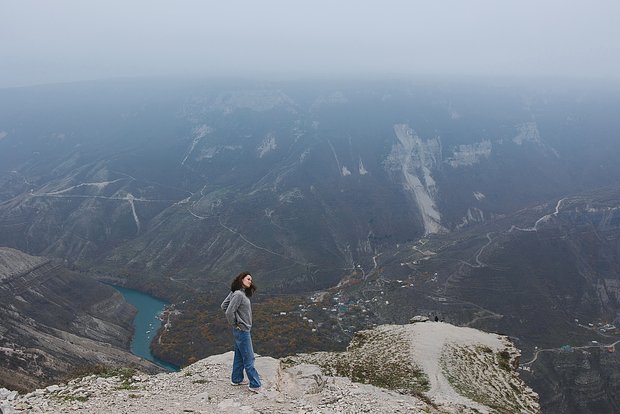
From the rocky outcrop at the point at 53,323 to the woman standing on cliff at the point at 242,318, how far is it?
26.9 metres

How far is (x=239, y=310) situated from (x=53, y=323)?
72.1 metres

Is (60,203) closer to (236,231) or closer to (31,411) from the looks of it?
(236,231)

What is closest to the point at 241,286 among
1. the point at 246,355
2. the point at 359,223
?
the point at 246,355

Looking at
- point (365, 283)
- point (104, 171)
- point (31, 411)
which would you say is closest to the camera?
point (31, 411)

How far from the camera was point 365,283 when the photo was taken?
99.6 m

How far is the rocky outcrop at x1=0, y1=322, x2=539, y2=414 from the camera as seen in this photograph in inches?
573

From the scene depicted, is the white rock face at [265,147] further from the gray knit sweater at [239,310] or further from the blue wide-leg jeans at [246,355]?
the gray knit sweater at [239,310]

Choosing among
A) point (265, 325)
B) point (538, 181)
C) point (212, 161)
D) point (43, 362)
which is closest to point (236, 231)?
point (265, 325)

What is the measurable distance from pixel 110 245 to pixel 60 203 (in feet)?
94.5

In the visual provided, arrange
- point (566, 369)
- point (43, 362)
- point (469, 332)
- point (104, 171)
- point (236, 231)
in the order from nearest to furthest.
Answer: point (469, 332)
point (43, 362)
point (566, 369)
point (236, 231)
point (104, 171)

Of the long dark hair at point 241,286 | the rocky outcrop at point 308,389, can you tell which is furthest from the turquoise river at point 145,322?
the long dark hair at point 241,286

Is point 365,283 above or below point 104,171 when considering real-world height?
below

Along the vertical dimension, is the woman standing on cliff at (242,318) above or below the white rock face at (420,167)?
above

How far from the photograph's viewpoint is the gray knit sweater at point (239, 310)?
47.8 feet
